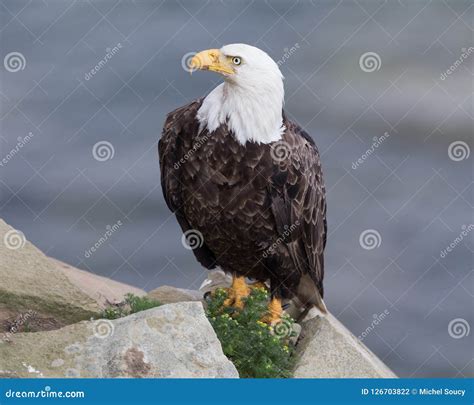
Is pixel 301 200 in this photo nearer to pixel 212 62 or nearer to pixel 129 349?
pixel 212 62

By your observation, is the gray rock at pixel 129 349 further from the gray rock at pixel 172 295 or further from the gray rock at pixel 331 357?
the gray rock at pixel 172 295

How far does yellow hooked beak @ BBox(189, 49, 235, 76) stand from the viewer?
8.42m

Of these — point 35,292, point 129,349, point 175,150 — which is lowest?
point 35,292

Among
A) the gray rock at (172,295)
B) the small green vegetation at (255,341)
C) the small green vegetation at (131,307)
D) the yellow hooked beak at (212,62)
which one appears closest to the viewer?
the yellow hooked beak at (212,62)

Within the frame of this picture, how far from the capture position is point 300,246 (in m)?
9.65

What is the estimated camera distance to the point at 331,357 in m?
9.29

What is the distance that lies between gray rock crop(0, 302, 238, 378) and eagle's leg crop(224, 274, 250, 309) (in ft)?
6.05

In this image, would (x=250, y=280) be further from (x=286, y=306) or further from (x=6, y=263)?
(x=6, y=263)

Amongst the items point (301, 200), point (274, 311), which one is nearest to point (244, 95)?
point (301, 200)

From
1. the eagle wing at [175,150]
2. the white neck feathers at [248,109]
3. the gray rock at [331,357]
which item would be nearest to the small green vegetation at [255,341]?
the gray rock at [331,357]

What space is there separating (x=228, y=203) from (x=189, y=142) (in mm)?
620

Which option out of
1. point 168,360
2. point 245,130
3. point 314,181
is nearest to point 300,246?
point 314,181

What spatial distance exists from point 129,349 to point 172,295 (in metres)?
2.68

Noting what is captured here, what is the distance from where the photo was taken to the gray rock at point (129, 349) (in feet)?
25.4
